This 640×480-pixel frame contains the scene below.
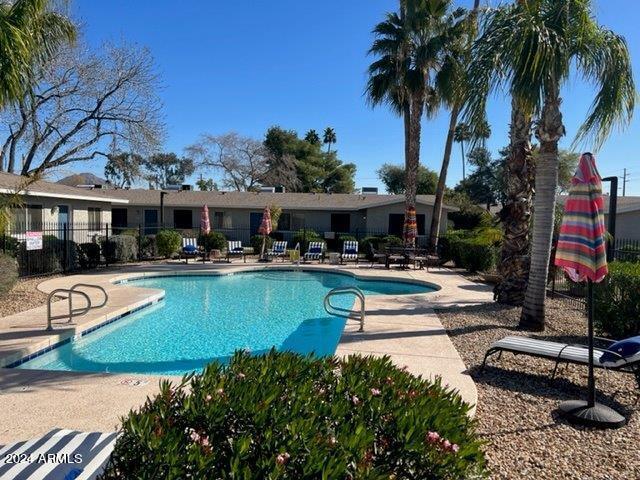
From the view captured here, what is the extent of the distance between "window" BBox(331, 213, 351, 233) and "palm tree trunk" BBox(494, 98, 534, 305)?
20.1 meters

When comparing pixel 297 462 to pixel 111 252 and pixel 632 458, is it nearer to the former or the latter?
pixel 632 458

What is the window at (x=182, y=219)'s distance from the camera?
106 ft

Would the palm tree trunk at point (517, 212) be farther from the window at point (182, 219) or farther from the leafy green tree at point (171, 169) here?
the leafy green tree at point (171, 169)

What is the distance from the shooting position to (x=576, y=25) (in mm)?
8461

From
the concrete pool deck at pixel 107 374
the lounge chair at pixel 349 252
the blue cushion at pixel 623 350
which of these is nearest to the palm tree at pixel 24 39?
the concrete pool deck at pixel 107 374

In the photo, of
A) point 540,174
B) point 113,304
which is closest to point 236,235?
point 113,304

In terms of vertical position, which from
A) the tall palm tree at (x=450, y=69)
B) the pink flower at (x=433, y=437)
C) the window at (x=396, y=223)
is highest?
the tall palm tree at (x=450, y=69)

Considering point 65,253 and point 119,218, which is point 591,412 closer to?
point 65,253

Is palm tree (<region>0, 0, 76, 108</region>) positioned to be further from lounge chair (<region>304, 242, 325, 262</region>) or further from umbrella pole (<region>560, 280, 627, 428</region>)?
lounge chair (<region>304, 242, 325, 262</region>)

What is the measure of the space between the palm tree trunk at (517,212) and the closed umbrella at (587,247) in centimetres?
599

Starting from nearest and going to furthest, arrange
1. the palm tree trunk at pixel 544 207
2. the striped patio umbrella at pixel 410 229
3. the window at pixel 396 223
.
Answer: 1. the palm tree trunk at pixel 544 207
2. the striped patio umbrella at pixel 410 229
3. the window at pixel 396 223

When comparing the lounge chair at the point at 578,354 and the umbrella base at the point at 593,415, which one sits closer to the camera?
the umbrella base at the point at 593,415

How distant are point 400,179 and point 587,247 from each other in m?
56.6

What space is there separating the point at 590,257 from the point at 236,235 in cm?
2797
